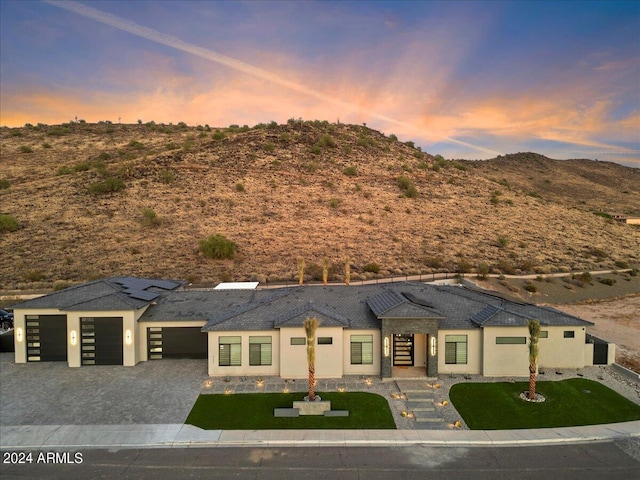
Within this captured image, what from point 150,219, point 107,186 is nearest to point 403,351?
point 150,219

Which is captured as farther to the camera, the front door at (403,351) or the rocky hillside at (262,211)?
the rocky hillside at (262,211)

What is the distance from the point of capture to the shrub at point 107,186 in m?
71.9

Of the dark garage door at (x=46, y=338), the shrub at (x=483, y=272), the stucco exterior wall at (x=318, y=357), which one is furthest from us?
the shrub at (x=483, y=272)

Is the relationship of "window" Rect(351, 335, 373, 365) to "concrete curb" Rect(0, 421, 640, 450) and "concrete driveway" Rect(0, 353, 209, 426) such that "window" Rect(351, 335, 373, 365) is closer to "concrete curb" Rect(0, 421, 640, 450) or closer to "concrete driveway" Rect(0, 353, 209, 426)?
"concrete curb" Rect(0, 421, 640, 450)

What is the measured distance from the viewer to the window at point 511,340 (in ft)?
78.1

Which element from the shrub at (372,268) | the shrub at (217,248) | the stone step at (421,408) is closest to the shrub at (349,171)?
the shrub at (372,268)

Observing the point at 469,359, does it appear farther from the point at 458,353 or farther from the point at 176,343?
the point at 176,343

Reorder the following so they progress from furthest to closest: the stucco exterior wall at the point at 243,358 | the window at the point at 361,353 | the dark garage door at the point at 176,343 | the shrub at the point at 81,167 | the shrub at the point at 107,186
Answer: the shrub at the point at 81,167, the shrub at the point at 107,186, the dark garage door at the point at 176,343, the window at the point at 361,353, the stucco exterior wall at the point at 243,358

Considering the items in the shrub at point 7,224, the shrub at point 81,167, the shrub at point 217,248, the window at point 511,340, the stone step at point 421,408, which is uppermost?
the shrub at point 81,167

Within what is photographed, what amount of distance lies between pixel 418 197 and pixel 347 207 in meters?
17.4

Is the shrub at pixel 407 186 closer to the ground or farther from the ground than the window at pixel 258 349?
farther from the ground

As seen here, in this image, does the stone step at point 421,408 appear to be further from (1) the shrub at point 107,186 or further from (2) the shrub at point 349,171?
(2) the shrub at point 349,171

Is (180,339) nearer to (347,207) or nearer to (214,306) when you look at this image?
(214,306)

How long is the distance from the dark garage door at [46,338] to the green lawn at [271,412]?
39.9ft
